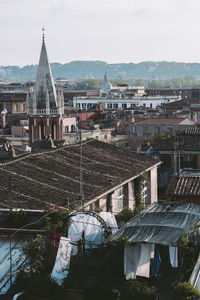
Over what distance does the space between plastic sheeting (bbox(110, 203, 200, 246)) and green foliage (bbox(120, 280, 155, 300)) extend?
909 millimetres

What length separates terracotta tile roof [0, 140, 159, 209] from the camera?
1652 centimetres

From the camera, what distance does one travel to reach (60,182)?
18703mm

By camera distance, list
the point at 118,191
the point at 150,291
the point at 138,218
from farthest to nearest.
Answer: the point at 118,191, the point at 138,218, the point at 150,291

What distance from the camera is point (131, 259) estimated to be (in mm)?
11961

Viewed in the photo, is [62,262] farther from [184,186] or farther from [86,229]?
[184,186]

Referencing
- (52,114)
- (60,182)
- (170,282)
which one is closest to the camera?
(170,282)

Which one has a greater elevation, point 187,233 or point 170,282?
point 187,233

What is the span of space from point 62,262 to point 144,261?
1.55 m

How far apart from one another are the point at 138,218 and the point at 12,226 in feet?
9.29

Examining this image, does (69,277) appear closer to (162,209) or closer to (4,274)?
(4,274)

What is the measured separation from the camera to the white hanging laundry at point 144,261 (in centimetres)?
1185

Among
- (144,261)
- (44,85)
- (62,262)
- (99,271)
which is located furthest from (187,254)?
(44,85)

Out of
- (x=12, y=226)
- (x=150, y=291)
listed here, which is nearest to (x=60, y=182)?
(x=12, y=226)

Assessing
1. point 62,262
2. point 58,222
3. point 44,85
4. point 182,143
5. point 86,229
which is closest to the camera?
point 62,262
